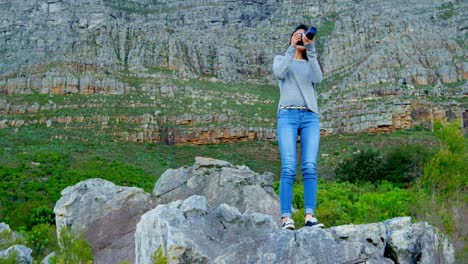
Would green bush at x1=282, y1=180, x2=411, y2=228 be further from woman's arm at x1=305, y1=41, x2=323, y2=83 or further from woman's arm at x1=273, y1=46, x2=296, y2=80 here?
woman's arm at x1=273, y1=46, x2=296, y2=80

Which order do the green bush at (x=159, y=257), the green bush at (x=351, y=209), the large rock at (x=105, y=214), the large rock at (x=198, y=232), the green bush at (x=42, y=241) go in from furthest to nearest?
the green bush at (x=42, y=241)
the large rock at (x=105, y=214)
the green bush at (x=351, y=209)
the large rock at (x=198, y=232)
the green bush at (x=159, y=257)

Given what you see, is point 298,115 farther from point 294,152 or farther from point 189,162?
point 189,162

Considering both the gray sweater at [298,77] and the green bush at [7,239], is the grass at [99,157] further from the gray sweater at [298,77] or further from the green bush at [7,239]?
the gray sweater at [298,77]

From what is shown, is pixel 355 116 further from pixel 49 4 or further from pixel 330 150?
pixel 49 4

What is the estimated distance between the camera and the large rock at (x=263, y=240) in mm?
5617

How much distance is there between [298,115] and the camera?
21.3 feet

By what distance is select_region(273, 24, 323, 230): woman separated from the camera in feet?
20.7

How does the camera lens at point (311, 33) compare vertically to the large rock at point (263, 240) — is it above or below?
above

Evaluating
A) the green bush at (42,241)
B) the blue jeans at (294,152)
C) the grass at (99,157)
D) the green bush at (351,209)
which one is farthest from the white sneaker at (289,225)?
the grass at (99,157)

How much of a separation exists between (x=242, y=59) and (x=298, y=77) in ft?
226

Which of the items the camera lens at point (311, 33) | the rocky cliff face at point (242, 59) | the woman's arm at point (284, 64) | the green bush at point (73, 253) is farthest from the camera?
the rocky cliff face at point (242, 59)

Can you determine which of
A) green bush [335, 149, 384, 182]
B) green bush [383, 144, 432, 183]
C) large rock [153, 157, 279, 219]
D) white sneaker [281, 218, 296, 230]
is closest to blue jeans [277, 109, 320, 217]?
white sneaker [281, 218, 296, 230]

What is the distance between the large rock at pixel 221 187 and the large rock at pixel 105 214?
75cm

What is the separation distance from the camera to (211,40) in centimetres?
7719
